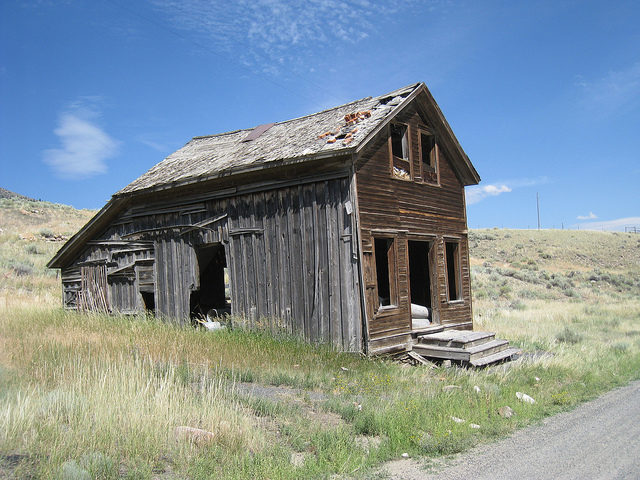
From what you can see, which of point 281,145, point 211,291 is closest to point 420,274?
point 281,145

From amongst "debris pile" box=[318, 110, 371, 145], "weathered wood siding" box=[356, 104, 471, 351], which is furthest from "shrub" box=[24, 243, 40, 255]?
"weathered wood siding" box=[356, 104, 471, 351]

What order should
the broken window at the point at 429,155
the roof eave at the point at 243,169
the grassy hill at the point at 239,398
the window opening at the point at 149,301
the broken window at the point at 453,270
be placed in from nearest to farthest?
the grassy hill at the point at 239,398 → the roof eave at the point at 243,169 → the broken window at the point at 429,155 → the broken window at the point at 453,270 → the window opening at the point at 149,301

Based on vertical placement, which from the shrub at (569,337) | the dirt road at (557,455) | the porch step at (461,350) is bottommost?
the shrub at (569,337)

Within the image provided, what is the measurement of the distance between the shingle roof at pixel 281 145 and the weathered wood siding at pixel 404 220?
0.47 meters

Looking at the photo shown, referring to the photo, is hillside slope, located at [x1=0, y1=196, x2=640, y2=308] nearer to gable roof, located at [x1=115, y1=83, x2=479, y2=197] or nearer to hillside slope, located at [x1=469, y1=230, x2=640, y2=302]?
hillside slope, located at [x1=469, y1=230, x2=640, y2=302]

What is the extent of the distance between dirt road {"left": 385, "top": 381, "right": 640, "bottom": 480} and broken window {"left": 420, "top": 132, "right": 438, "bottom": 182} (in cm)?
719

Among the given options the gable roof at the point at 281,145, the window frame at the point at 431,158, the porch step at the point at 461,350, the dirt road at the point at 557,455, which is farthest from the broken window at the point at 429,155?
the dirt road at the point at 557,455

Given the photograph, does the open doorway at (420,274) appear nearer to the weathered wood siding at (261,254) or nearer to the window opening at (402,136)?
the window opening at (402,136)

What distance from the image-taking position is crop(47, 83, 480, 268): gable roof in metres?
10.4

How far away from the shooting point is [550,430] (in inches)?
243

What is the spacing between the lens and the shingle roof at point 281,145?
406 inches

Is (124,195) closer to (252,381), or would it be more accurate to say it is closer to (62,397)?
(252,381)

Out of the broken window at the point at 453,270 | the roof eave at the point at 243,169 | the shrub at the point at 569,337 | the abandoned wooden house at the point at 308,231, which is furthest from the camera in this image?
the shrub at the point at 569,337

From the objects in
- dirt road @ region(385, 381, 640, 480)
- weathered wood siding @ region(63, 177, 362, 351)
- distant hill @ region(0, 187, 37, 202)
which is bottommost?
dirt road @ region(385, 381, 640, 480)
